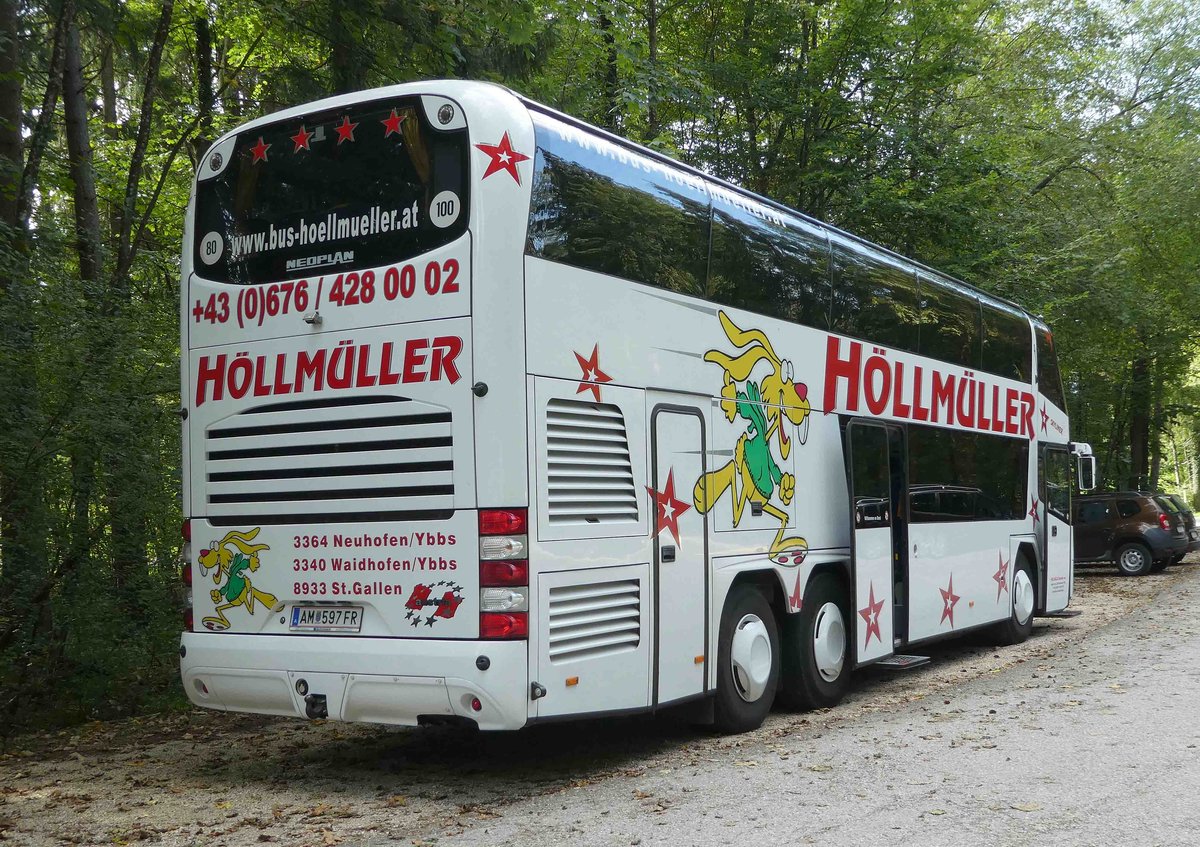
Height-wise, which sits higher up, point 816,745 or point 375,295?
point 375,295

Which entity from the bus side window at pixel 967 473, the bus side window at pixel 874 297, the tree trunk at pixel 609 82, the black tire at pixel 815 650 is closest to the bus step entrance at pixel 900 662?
the black tire at pixel 815 650

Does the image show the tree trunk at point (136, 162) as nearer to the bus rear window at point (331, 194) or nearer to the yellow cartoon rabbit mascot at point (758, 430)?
the bus rear window at point (331, 194)

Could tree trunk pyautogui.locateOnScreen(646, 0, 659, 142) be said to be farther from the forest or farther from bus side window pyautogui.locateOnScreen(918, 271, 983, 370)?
bus side window pyautogui.locateOnScreen(918, 271, 983, 370)

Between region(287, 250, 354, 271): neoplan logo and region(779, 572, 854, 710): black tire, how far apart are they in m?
4.58

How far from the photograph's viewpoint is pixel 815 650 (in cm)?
956

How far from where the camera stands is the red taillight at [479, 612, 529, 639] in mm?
6340

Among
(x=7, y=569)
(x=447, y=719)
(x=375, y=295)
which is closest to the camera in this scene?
(x=447, y=719)

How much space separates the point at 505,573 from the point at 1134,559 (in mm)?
22326

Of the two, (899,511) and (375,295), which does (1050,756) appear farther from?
(375,295)

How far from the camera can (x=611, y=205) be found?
7.43 meters

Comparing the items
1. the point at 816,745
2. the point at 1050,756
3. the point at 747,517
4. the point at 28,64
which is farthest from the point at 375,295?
the point at 28,64

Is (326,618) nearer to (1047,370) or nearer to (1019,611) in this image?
(1019,611)

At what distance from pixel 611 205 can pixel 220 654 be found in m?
3.67

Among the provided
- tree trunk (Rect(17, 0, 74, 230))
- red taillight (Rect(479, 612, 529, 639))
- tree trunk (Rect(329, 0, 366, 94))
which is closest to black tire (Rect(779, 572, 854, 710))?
red taillight (Rect(479, 612, 529, 639))
